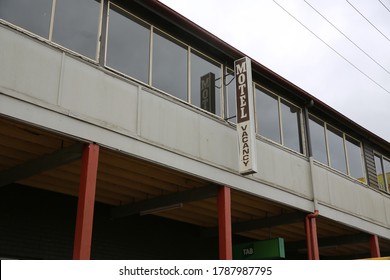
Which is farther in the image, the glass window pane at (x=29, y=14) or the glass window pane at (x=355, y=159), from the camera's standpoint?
the glass window pane at (x=355, y=159)

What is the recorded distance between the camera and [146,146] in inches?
403

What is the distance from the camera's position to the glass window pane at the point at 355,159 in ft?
57.1

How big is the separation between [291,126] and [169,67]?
15.8ft

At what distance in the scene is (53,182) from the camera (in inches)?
464

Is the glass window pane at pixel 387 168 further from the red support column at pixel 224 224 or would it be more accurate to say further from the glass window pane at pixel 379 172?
the red support column at pixel 224 224

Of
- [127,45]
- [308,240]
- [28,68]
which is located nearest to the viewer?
[28,68]

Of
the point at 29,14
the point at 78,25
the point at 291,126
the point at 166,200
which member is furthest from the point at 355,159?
the point at 29,14

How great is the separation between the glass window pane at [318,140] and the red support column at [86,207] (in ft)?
26.9

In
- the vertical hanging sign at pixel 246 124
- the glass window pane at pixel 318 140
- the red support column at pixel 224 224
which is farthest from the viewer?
the glass window pane at pixel 318 140

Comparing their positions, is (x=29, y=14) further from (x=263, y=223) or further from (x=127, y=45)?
(x=263, y=223)

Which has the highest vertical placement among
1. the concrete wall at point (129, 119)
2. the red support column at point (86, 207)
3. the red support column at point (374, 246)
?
the concrete wall at point (129, 119)

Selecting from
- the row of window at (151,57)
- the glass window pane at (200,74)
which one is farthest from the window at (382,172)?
the glass window pane at (200,74)

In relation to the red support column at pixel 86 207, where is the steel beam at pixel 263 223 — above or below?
above

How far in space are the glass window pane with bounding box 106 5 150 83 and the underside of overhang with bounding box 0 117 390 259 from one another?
185 centimetres
